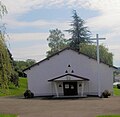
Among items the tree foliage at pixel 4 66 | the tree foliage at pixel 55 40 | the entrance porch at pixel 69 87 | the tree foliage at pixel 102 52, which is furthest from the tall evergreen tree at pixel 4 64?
the tree foliage at pixel 55 40

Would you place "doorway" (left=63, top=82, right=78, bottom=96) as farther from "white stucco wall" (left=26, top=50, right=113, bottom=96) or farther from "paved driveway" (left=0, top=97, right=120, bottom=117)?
"paved driveway" (left=0, top=97, right=120, bottom=117)

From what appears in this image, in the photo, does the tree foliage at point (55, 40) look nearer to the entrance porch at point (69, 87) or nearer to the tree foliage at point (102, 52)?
the tree foliage at point (102, 52)

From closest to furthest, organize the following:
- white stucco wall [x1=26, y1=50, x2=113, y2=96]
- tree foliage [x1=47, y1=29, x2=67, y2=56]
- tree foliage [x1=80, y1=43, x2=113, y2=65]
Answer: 1. white stucco wall [x1=26, y1=50, x2=113, y2=96]
2. tree foliage [x1=80, y1=43, x2=113, y2=65]
3. tree foliage [x1=47, y1=29, x2=67, y2=56]

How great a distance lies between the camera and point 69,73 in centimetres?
4397

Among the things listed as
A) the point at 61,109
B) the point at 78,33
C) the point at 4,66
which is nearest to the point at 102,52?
the point at 78,33

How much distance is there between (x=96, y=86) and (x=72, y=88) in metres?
3.09

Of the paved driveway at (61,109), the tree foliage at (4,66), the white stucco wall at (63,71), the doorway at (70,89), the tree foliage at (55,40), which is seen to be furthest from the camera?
the tree foliage at (55,40)

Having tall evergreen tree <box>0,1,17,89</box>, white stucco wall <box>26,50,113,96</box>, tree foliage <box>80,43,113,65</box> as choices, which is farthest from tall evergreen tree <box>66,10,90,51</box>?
tall evergreen tree <box>0,1,17,89</box>

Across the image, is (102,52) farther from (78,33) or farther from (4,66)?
(4,66)

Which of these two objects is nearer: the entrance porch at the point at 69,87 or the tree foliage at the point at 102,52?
the entrance porch at the point at 69,87

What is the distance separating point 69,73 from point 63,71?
39.1 inches

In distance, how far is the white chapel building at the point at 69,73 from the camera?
44125mm

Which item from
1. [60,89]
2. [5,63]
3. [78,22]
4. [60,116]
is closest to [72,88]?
[60,89]

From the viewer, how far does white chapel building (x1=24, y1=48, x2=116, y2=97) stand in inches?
1737
